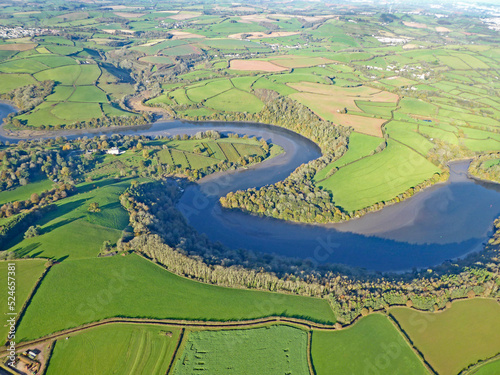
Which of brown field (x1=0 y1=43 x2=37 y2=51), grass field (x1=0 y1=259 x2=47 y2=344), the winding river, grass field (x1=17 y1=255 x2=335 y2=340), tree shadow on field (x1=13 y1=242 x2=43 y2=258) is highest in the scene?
brown field (x1=0 y1=43 x2=37 y2=51)

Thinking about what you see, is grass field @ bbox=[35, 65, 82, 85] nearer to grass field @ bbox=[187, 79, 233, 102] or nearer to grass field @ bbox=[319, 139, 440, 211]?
grass field @ bbox=[187, 79, 233, 102]

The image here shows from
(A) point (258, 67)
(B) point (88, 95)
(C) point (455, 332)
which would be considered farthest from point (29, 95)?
(C) point (455, 332)

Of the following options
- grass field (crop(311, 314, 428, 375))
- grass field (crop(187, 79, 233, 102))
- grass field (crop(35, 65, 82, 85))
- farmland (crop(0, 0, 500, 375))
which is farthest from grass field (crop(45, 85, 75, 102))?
grass field (crop(311, 314, 428, 375))

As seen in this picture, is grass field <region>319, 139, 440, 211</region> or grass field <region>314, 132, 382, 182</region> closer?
grass field <region>319, 139, 440, 211</region>

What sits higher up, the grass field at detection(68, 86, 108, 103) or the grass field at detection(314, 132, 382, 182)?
the grass field at detection(68, 86, 108, 103)

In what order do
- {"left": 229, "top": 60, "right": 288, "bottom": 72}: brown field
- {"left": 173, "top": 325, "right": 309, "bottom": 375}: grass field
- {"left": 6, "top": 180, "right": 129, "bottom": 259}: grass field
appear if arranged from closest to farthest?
{"left": 173, "top": 325, "right": 309, "bottom": 375}: grass field → {"left": 6, "top": 180, "right": 129, "bottom": 259}: grass field → {"left": 229, "top": 60, "right": 288, "bottom": 72}: brown field

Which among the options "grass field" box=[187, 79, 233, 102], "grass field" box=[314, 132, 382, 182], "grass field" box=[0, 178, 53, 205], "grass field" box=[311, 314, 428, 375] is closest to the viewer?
"grass field" box=[311, 314, 428, 375]
